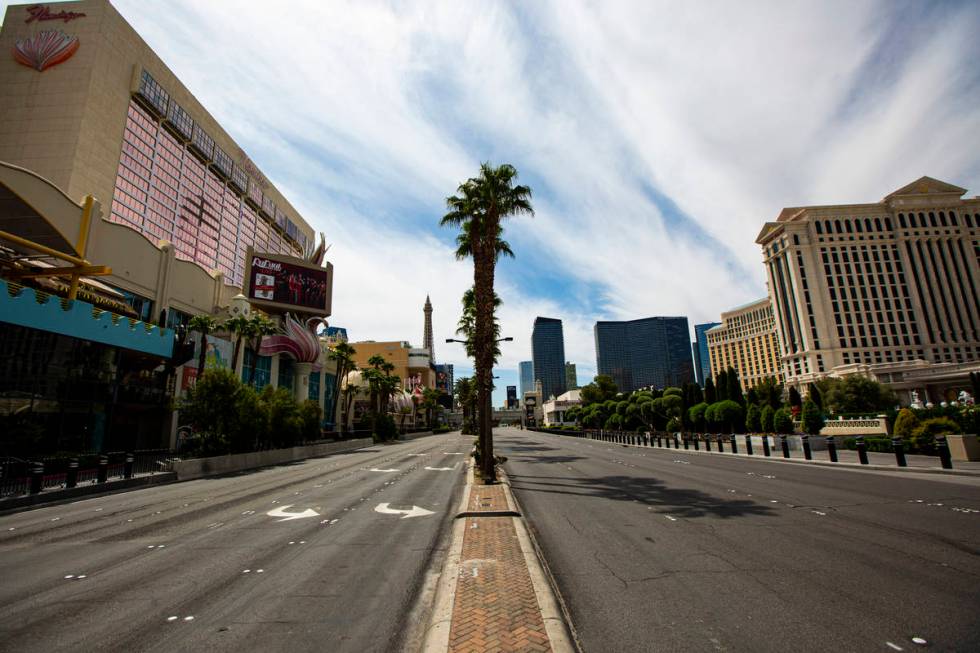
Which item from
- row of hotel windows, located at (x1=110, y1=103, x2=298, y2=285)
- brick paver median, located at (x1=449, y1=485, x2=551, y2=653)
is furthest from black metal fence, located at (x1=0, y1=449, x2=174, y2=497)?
row of hotel windows, located at (x1=110, y1=103, x2=298, y2=285)

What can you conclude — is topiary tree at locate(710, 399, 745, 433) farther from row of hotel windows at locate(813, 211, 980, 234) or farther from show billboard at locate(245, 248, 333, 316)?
row of hotel windows at locate(813, 211, 980, 234)

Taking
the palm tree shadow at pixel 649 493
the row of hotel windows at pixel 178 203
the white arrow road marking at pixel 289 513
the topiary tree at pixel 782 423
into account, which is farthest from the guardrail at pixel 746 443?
the row of hotel windows at pixel 178 203

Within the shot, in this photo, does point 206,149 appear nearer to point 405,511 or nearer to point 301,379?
point 301,379

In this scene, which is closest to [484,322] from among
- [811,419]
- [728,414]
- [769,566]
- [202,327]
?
[769,566]

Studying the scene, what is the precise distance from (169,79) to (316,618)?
104060 millimetres

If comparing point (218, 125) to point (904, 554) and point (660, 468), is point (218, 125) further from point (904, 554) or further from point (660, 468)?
point (904, 554)

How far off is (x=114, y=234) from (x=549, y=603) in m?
39.4

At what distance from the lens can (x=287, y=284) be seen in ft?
179

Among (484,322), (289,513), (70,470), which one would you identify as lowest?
(289,513)

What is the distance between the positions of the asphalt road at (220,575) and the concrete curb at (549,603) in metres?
1.46

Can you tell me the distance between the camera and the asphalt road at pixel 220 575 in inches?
193

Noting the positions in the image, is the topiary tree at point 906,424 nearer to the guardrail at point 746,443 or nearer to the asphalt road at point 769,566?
the guardrail at point 746,443

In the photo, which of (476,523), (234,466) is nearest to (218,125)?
(234,466)

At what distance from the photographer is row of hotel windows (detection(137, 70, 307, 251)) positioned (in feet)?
249
